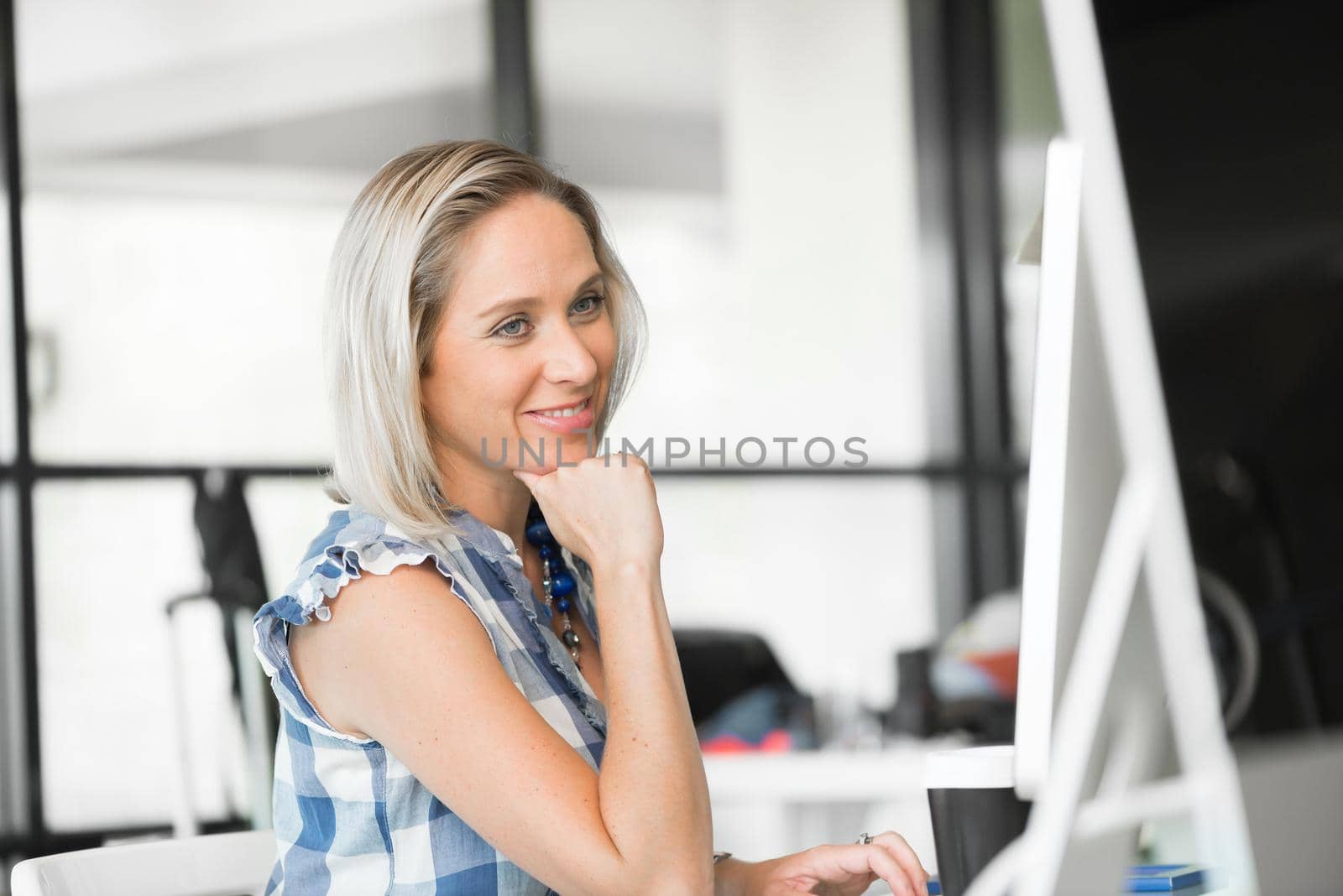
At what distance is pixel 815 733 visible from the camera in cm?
459

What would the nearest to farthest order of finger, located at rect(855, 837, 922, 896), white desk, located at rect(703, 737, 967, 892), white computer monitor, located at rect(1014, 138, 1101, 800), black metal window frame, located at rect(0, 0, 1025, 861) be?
1. white computer monitor, located at rect(1014, 138, 1101, 800)
2. finger, located at rect(855, 837, 922, 896)
3. white desk, located at rect(703, 737, 967, 892)
4. black metal window frame, located at rect(0, 0, 1025, 861)

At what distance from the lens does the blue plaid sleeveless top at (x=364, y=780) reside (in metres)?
1.19

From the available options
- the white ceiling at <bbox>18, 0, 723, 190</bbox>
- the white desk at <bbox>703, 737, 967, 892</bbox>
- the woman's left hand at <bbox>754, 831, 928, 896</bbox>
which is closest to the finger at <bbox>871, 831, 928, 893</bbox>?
the woman's left hand at <bbox>754, 831, 928, 896</bbox>

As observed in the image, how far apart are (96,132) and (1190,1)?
3984 mm

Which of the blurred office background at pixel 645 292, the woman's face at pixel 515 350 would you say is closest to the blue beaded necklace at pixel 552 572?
the woman's face at pixel 515 350

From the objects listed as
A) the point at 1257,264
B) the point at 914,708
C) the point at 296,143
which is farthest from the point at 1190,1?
the point at 296,143

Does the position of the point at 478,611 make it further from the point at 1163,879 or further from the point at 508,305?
the point at 1163,879

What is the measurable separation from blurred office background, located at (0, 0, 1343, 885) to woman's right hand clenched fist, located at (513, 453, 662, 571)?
279 centimetres

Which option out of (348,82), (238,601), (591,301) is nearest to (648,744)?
(591,301)

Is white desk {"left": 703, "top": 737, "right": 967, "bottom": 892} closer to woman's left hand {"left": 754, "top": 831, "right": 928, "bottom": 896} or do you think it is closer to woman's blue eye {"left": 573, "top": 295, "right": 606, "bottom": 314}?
woman's left hand {"left": 754, "top": 831, "right": 928, "bottom": 896}

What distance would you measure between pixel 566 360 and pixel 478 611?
25cm

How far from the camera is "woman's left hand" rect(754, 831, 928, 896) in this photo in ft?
3.80

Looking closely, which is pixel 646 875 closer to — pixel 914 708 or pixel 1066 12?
pixel 1066 12

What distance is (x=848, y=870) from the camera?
1205mm
